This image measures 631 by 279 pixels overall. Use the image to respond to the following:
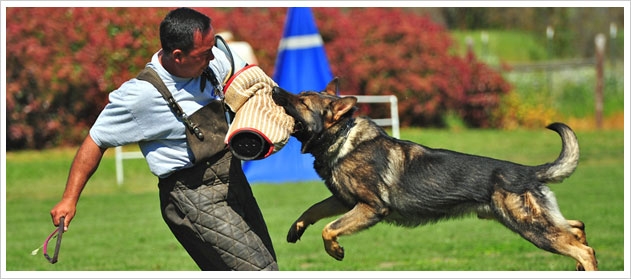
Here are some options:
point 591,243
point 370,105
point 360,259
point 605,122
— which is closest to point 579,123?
point 605,122

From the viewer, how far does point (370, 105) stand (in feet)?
64.3

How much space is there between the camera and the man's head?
3.73 metres

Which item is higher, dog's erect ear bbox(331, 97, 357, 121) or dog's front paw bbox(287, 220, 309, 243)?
dog's erect ear bbox(331, 97, 357, 121)

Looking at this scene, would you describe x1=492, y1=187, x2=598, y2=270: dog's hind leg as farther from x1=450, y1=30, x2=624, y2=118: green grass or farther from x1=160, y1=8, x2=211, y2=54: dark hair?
x1=450, y1=30, x2=624, y2=118: green grass

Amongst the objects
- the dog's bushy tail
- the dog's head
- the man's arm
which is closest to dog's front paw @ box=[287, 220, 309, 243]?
the dog's head

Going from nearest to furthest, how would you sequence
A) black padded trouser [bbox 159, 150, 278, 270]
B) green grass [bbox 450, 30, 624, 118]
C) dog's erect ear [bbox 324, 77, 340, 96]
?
black padded trouser [bbox 159, 150, 278, 270]
dog's erect ear [bbox 324, 77, 340, 96]
green grass [bbox 450, 30, 624, 118]

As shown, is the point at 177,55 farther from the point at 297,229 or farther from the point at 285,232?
the point at 285,232

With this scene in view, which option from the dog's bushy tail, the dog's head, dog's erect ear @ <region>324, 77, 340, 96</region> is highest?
dog's erect ear @ <region>324, 77, 340, 96</region>

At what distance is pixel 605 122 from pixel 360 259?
639 inches

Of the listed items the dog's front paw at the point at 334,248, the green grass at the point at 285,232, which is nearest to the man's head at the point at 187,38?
the dog's front paw at the point at 334,248

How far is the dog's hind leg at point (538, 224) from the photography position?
421 centimetres

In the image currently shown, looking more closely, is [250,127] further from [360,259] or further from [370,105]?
[370,105]

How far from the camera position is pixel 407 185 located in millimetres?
4305

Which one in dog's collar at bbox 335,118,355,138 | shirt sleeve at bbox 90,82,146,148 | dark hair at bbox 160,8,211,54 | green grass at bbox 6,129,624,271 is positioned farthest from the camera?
green grass at bbox 6,129,624,271
